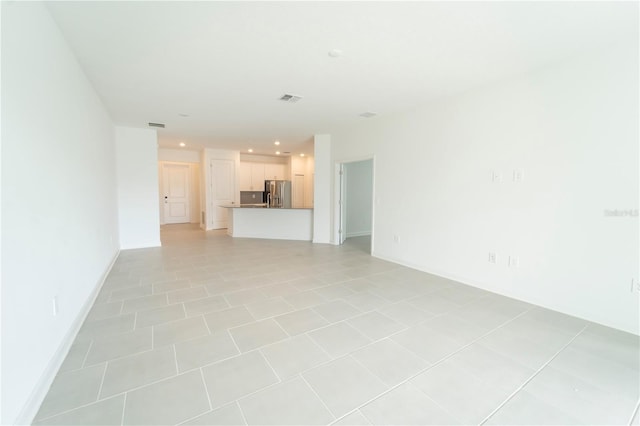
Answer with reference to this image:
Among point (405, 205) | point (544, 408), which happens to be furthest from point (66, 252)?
point (405, 205)

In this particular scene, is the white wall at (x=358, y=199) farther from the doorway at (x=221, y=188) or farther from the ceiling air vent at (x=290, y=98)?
the doorway at (x=221, y=188)

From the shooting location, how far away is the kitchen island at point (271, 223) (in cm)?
686

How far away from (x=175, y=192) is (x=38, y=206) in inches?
345

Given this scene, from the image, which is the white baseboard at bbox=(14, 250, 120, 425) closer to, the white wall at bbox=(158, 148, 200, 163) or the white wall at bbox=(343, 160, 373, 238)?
the white wall at bbox=(343, 160, 373, 238)

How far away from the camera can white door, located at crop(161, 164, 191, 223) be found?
9578 millimetres

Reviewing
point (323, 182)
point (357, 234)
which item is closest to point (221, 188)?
point (323, 182)

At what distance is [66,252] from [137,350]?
974mm

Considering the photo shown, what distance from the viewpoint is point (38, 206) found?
1.69 metres

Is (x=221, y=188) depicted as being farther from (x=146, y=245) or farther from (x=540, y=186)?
(x=540, y=186)

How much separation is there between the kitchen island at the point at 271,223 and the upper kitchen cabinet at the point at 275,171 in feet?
9.66

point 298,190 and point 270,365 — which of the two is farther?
point 298,190

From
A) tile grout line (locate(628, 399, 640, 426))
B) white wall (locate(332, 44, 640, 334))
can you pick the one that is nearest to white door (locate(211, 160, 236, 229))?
white wall (locate(332, 44, 640, 334))

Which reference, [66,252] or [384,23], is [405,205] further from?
[66,252]

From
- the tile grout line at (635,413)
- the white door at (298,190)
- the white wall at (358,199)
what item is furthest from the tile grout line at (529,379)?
the white door at (298,190)
